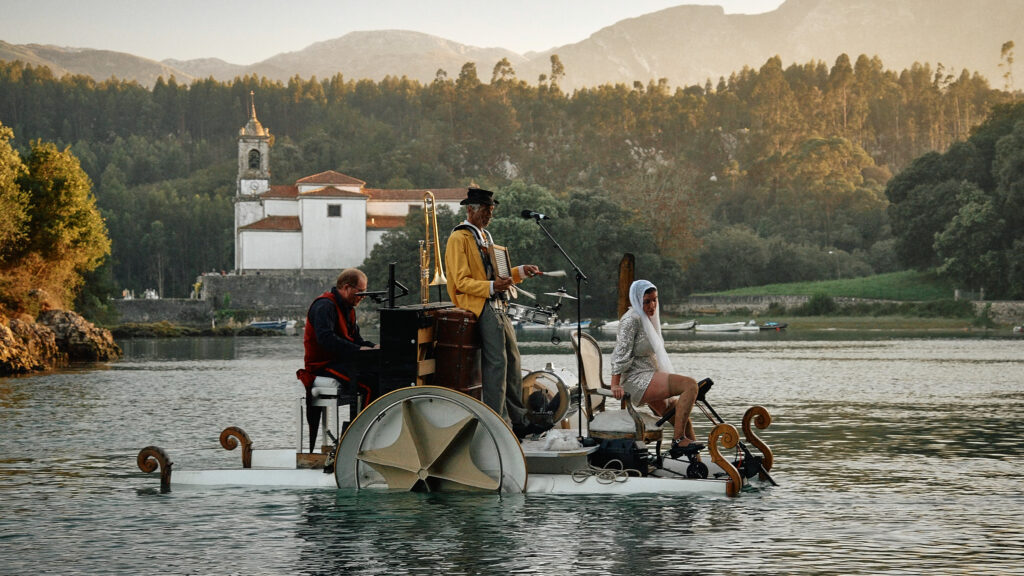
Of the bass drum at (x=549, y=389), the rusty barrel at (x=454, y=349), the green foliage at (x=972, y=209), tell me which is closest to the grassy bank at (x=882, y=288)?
the green foliage at (x=972, y=209)

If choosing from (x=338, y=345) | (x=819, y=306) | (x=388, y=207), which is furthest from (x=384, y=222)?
(x=338, y=345)

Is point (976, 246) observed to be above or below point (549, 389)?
above

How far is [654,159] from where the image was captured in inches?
6713

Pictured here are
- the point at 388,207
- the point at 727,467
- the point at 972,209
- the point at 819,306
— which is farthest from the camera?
the point at 388,207

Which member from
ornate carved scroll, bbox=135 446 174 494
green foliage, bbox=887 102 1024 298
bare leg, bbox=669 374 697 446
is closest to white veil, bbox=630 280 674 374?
bare leg, bbox=669 374 697 446

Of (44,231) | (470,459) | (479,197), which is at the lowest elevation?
(470,459)

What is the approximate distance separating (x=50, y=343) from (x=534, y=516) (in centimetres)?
3662

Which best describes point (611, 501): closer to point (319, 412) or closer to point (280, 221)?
point (319, 412)

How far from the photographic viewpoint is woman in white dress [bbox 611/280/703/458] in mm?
13055

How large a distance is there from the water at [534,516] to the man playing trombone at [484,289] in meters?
1.28

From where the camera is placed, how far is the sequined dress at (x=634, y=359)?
Answer: 1320cm

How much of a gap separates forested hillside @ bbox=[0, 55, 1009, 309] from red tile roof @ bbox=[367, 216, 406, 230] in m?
12.3

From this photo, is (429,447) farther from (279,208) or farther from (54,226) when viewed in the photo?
(279,208)

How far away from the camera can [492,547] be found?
10430 millimetres
